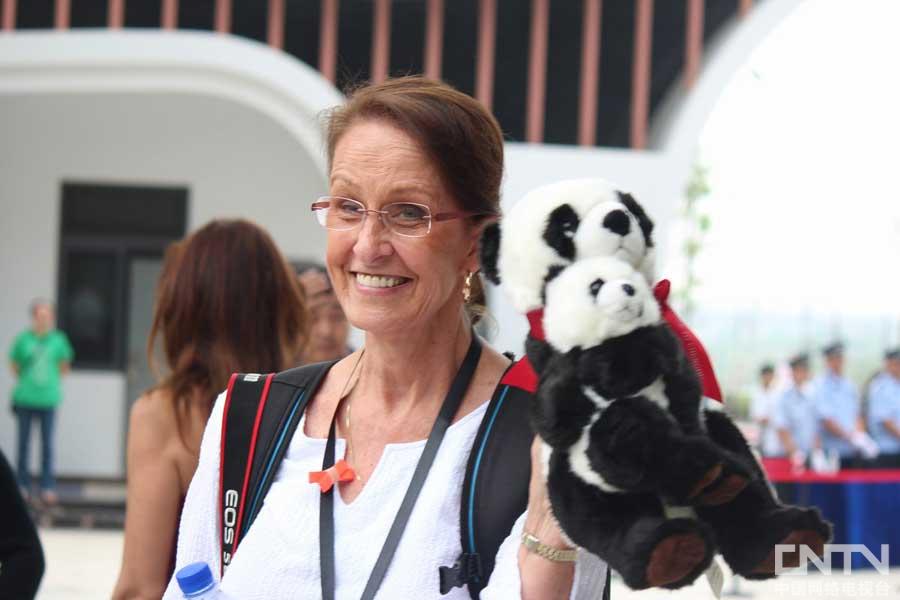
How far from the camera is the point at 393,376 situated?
2039mm

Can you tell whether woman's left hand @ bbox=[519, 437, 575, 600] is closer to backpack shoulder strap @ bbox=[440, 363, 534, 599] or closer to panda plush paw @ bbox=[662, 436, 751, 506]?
backpack shoulder strap @ bbox=[440, 363, 534, 599]

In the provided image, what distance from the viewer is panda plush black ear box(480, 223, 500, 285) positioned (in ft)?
5.52

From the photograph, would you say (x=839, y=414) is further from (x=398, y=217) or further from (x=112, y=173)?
(x=398, y=217)

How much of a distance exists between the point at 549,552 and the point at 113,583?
6.84 meters

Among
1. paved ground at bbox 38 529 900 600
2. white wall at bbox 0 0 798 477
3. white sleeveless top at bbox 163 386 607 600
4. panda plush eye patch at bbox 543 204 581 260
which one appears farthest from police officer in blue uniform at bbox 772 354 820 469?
panda plush eye patch at bbox 543 204 581 260

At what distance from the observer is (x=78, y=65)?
362 inches

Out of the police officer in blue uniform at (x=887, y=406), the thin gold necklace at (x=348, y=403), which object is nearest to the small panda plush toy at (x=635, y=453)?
the thin gold necklace at (x=348, y=403)

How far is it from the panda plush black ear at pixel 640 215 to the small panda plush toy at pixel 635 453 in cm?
9

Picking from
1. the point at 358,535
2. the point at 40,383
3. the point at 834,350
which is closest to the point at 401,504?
the point at 358,535

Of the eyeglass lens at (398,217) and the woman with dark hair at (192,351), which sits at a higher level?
the eyeglass lens at (398,217)

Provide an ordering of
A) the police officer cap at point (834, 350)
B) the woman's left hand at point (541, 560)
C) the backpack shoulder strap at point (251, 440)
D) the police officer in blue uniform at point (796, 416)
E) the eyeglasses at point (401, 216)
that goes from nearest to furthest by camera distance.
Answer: the woman's left hand at point (541, 560) < the eyeglasses at point (401, 216) < the backpack shoulder strap at point (251, 440) < the police officer in blue uniform at point (796, 416) < the police officer cap at point (834, 350)

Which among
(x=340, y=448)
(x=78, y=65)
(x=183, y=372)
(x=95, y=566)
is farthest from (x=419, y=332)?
(x=78, y=65)

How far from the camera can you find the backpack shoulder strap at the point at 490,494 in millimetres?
1768

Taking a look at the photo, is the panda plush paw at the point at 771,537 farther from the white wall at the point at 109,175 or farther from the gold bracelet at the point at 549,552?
the white wall at the point at 109,175
